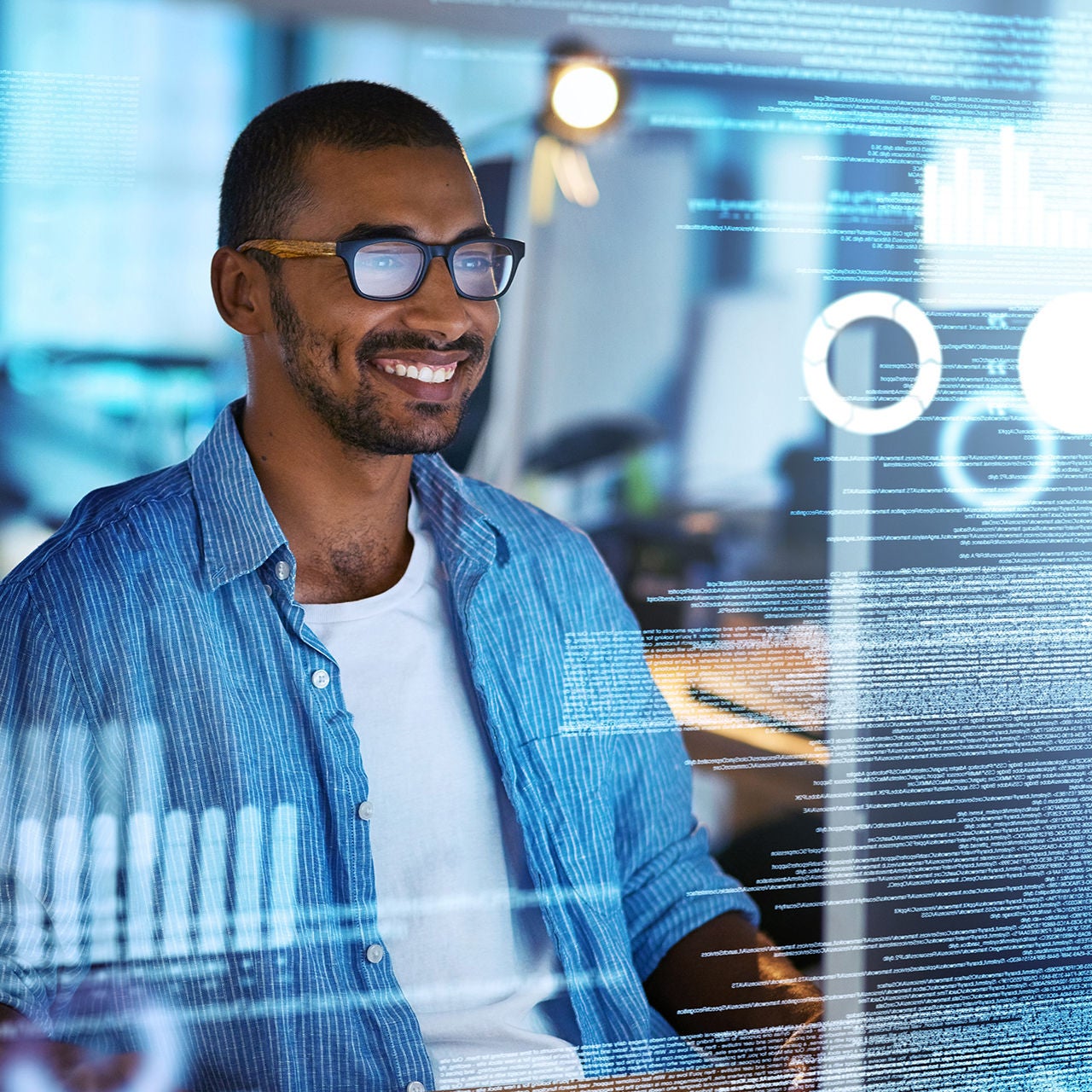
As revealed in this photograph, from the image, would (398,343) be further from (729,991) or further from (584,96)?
(729,991)

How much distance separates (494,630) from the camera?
112 cm

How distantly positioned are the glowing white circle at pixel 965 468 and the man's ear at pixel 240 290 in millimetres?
733

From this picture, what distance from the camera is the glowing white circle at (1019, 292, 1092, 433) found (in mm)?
1257

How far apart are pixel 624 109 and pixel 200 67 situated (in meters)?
0.39

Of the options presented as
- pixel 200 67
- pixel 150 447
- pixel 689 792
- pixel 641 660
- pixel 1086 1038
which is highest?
pixel 200 67

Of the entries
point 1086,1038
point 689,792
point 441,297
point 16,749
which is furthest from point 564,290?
point 1086,1038

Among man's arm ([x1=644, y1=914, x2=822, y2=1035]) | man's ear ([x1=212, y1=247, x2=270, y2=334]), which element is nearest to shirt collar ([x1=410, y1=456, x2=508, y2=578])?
man's ear ([x1=212, y1=247, x2=270, y2=334])

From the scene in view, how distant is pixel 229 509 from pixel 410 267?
0.90ft

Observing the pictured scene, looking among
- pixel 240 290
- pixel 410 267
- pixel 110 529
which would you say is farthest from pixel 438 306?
pixel 110 529

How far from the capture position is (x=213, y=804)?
0.97 metres

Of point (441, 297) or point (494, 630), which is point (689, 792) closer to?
point (494, 630)

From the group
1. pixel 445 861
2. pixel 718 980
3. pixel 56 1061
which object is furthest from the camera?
pixel 718 980

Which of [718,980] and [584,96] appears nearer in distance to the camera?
[584,96]

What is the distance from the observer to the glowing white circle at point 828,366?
3.85ft
